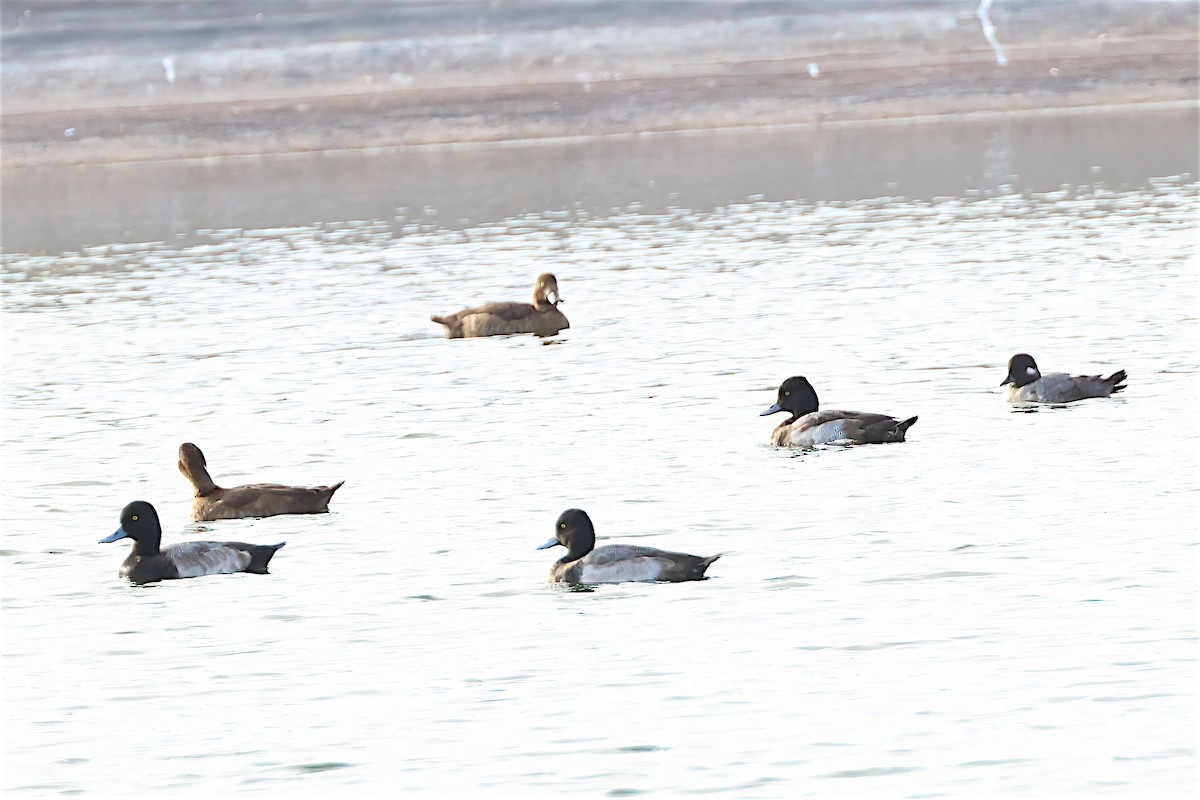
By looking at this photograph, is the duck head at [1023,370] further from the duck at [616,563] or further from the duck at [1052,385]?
the duck at [616,563]

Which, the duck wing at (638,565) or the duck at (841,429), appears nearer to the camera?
the duck wing at (638,565)

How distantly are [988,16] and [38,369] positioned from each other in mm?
42541

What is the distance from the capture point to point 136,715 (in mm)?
11406

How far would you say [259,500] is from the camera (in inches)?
625

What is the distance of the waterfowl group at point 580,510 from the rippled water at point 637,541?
0.46ft

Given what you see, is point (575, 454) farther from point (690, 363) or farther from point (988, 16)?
point (988, 16)

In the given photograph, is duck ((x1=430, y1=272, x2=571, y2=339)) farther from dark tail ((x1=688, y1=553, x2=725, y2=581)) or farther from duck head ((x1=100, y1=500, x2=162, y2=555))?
dark tail ((x1=688, y1=553, x2=725, y2=581))

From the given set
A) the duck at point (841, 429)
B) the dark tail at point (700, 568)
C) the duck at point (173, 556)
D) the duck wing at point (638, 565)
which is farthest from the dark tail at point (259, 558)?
the duck at point (841, 429)

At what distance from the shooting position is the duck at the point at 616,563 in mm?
13289

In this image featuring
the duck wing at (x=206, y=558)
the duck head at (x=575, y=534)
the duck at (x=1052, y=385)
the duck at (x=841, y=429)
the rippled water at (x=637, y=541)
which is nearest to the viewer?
the rippled water at (x=637, y=541)

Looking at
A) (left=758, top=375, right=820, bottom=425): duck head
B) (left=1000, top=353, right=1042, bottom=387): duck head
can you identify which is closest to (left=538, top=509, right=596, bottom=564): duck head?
(left=758, top=375, right=820, bottom=425): duck head

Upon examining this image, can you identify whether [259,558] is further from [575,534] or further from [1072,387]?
[1072,387]

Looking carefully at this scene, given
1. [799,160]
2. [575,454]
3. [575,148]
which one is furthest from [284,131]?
[575,454]

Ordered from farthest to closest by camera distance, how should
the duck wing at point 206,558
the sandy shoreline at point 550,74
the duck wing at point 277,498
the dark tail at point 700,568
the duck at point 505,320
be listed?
the sandy shoreline at point 550,74 < the duck at point 505,320 < the duck wing at point 277,498 < the duck wing at point 206,558 < the dark tail at point 700,568
